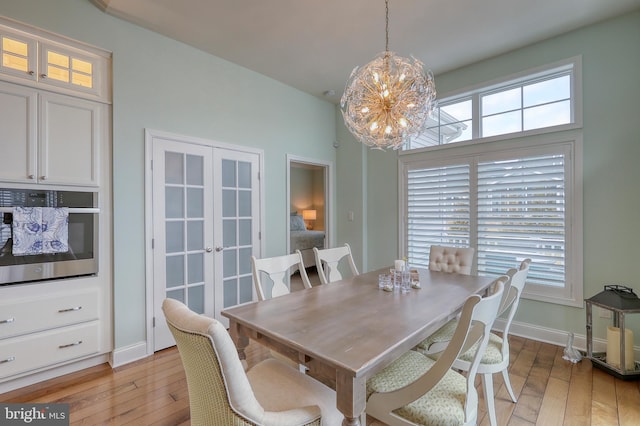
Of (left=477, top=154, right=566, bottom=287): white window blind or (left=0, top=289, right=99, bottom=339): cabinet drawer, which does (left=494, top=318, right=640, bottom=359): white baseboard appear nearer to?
(left=477, top=154, right=566, bottom=287): white window blind

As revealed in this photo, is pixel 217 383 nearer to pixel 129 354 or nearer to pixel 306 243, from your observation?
pixel 129 354

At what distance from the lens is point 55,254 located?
2287 millimetres

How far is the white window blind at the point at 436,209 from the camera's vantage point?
3514mm

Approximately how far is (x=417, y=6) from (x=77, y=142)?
3.00m

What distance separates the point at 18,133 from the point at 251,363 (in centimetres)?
253

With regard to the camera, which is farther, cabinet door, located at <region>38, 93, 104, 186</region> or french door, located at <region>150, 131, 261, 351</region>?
french door, located at <region>150, 131, 261, 351</region>

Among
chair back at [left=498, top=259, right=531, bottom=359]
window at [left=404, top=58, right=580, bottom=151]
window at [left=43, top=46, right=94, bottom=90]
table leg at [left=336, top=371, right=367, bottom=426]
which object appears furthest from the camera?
window at [left=404, top=58, right=580, bottom=151]

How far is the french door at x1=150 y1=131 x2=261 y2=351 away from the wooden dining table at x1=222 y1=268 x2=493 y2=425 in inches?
63.0

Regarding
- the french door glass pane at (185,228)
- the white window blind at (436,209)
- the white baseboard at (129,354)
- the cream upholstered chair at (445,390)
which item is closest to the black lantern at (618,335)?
the white window blind at (436,209)

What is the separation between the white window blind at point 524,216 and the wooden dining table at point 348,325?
126 centimetres

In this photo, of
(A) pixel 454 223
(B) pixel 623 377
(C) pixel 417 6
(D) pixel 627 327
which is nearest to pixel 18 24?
(C) pixel 417 6

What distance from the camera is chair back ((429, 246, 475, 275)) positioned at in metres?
2.78

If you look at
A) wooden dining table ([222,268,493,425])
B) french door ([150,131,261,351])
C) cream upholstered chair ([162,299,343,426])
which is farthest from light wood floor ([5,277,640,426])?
cream upholstered chair ([162,299,343,426])

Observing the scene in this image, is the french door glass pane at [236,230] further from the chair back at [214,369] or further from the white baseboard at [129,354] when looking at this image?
the chair back at [214,369]
